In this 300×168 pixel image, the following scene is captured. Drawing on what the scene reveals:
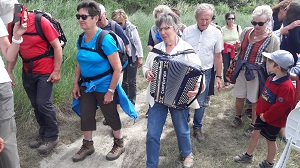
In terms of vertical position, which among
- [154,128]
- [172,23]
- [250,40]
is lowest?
[154,128]

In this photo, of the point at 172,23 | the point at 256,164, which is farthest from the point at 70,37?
the point at 256,164

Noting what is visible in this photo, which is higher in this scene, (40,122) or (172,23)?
(172,23)

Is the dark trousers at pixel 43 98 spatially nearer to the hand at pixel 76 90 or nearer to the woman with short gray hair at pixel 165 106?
the hand at pixel 76 90

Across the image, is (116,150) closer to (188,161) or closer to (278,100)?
(188,161)

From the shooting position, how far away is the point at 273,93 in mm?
3396

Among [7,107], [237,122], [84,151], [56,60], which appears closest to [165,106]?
[84,151]

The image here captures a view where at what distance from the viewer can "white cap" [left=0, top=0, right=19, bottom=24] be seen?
2.86 metres

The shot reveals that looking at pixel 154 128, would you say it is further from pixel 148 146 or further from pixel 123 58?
pixel 123 58

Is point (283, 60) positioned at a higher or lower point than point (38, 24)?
lower

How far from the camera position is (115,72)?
356cm

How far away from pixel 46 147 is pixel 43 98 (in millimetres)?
653

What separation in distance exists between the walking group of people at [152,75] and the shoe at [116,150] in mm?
13

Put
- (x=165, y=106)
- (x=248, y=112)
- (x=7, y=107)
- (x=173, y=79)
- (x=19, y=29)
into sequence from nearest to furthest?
(x=7, y=107)
(x=19, y=29)
(x=173, y=79)
(x=165, y=106)
(x=248, y=112)

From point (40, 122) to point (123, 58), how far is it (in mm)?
1417
